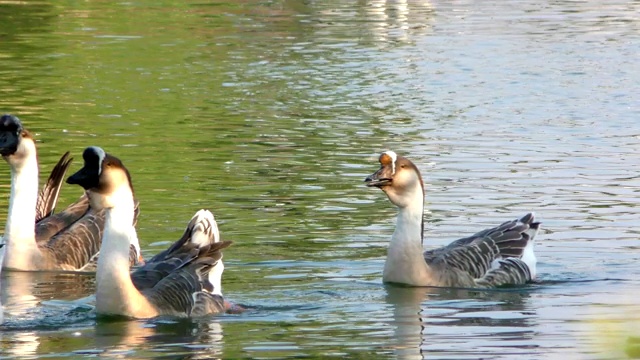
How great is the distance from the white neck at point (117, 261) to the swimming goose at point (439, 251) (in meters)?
2.43

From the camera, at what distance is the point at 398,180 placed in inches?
492

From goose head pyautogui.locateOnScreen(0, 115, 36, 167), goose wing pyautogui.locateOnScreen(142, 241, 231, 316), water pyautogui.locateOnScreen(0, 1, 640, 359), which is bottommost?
water pyautogui.locateOnScreen(0, 1, 640, 359)

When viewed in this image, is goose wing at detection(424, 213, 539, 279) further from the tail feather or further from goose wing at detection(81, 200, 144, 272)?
goose wing at detection(81, 200, 144, 272)

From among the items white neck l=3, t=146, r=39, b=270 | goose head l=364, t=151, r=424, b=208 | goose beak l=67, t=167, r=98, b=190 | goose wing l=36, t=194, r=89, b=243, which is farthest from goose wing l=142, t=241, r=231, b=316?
goose wing l=36, t=194, r=89, b=243

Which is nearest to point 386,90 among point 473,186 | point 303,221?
point 473,186

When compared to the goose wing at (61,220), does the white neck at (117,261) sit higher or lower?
higher

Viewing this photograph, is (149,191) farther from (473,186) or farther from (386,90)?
(386,90)

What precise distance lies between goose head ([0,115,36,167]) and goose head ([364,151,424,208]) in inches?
138

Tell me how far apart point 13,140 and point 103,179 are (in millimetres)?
3175

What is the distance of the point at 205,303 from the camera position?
11.2 metres

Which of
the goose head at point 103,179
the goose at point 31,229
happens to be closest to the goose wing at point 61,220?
the goose at point 31,229

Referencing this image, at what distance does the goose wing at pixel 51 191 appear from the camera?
14.0 m

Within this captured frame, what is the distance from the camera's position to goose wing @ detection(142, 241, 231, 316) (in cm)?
1108

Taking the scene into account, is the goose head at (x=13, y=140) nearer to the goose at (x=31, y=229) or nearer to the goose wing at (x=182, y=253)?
the goose at (x=31, y=229)
